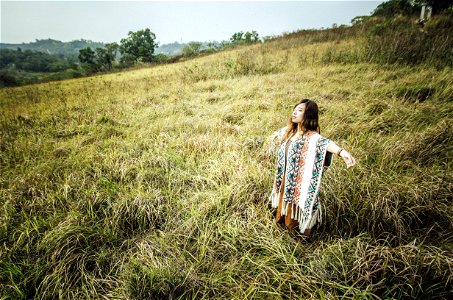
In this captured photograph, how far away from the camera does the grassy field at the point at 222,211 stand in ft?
5.01

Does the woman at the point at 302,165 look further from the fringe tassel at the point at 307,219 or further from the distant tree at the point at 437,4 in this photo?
the distant tree at the point at 437,4

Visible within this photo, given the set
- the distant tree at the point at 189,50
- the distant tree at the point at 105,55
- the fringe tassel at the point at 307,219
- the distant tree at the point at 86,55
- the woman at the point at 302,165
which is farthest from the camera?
the distant tree at the point at 86,55

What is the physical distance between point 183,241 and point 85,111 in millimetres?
5761

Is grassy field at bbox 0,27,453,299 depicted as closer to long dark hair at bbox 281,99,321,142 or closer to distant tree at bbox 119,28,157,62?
long dark hair at bbox 281,99,321,142

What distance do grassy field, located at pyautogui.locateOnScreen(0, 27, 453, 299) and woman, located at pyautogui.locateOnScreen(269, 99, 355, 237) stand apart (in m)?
0.22

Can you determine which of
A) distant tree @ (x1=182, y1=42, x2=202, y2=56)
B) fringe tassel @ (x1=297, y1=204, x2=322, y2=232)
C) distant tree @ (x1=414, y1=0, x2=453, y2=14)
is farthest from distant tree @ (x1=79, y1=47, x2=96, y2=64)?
fringe tassel @ (x1=297, y1=204, x2=322, y2=232)

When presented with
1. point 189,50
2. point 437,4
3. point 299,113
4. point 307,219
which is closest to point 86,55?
point 189,50

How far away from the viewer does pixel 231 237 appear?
1948mm

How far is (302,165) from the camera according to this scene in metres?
1.73

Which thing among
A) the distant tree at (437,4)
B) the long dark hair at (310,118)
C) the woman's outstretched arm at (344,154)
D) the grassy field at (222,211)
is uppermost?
the distant tree at (437,4)

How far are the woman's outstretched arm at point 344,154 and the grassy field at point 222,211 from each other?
2.29 feet

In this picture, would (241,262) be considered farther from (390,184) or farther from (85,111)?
(85,111)

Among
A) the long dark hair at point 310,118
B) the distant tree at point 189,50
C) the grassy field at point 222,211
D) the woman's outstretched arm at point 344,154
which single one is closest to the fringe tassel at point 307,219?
the grassy field at point 222,211

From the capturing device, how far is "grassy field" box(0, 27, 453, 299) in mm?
1526
